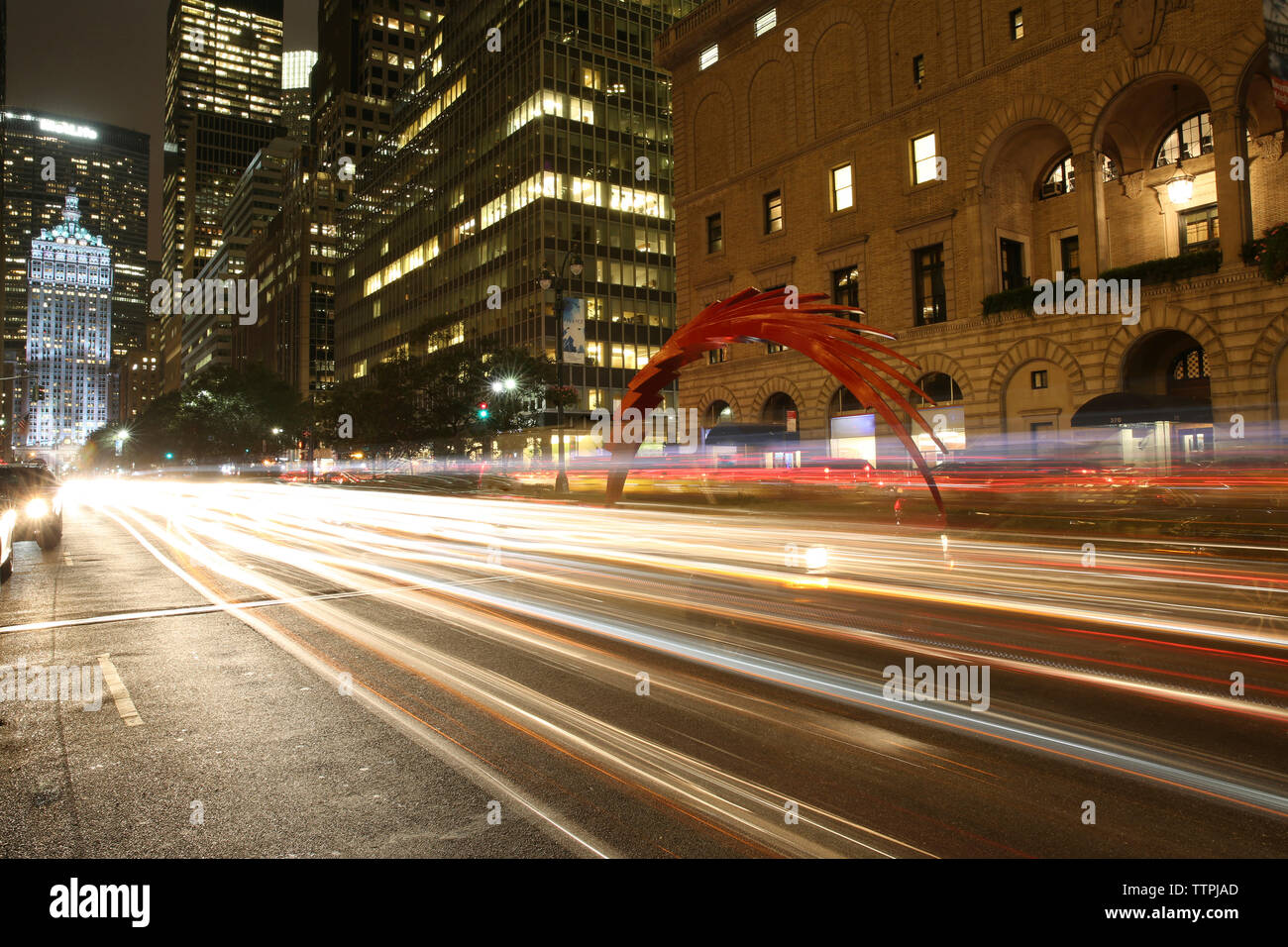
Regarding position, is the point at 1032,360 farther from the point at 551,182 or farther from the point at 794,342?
the point at 551,182

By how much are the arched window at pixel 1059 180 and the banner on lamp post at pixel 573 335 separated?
1900 cm

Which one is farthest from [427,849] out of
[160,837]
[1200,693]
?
[1200,693]

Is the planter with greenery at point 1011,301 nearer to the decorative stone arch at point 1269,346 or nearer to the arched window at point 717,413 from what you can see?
the decorative stone arch at point 1269,346

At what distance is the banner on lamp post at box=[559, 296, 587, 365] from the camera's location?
99.8ft

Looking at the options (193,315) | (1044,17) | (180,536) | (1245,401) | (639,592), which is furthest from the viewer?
(193,315)

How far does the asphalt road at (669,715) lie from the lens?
397 centimetres

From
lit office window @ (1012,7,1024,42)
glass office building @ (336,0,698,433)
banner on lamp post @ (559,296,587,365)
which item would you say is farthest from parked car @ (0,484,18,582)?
glass office building @ (336,0,698,433)

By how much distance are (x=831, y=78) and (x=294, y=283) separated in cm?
11900

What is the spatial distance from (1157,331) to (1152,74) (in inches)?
322

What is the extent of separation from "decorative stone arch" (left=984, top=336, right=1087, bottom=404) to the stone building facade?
70 millimetres

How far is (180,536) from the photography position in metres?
19.9

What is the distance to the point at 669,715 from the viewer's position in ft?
18.8

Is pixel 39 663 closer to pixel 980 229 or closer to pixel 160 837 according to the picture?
pixel 160 837

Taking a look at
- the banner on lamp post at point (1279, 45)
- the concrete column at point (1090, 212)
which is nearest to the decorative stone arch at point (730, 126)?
the concrete column at point (1090, 212)
